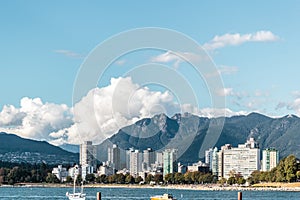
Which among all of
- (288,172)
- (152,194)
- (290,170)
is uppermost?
(290,170)

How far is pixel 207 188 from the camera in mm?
174250

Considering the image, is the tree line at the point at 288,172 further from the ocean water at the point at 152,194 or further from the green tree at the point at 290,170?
the ocean water at the point at 152,194

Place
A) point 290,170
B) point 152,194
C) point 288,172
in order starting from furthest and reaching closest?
point 288,172 < point 290,170 < point 152,194

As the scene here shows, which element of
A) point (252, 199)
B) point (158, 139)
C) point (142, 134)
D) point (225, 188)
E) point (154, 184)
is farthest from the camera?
point (154, 184)

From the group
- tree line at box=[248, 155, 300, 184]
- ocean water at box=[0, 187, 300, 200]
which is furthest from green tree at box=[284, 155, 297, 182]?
ocean water at box=[0, 187, 300, 200]

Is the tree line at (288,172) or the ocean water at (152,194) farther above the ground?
the tree line at (288,172)

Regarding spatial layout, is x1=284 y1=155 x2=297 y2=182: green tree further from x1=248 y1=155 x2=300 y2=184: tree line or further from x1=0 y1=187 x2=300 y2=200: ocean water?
x1=0 y1=187 x2=300 y2=200: ocean water

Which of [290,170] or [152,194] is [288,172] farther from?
[152,194]

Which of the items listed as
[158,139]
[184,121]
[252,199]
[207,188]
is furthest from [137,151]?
[252,199]

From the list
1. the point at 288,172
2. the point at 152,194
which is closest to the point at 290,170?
the point at 288,172

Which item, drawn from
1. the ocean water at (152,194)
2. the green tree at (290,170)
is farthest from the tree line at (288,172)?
the ocean water at (152,194)

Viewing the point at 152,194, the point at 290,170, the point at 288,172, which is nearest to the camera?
the point at 152,194

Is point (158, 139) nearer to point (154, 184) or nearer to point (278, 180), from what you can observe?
point (154, 184)

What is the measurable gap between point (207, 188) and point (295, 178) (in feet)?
80.5
